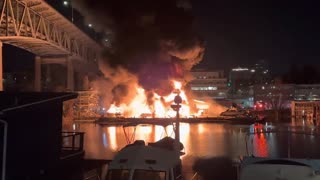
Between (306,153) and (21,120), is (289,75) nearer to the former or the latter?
(306,153)

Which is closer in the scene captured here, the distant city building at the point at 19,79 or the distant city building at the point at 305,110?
the distant city building at the point at 305,110

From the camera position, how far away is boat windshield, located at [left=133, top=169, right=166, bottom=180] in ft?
37.1

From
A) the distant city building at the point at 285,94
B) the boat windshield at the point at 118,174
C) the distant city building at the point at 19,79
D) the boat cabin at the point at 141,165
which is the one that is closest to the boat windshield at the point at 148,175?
the boat cabin at the point at 141,165

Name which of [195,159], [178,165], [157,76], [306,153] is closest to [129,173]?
[178,165]

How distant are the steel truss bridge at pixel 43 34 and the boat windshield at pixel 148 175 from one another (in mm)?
43036

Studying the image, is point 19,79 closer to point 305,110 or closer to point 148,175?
point 305,110

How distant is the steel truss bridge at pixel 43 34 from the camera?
53.2 m

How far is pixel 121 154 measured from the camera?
12008 mm

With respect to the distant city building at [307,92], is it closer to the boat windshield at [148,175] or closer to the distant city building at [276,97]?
the distant city building at [276,97]

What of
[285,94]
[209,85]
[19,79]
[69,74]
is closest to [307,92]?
[285,94]

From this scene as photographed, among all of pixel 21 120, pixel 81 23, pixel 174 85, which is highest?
pixel 81 23

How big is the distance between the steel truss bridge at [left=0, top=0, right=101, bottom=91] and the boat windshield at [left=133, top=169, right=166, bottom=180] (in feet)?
141

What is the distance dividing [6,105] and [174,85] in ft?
219

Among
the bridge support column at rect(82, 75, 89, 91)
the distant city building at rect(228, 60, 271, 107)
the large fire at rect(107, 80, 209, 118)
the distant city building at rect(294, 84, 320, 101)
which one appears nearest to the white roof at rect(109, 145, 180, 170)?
the large fire at rect(107, 80, 209, 118)
